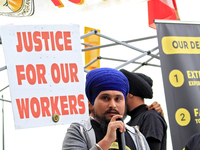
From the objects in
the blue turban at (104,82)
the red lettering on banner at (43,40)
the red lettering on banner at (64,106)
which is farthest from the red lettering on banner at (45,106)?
the blue turban at (104,82)

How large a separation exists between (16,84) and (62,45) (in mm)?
639

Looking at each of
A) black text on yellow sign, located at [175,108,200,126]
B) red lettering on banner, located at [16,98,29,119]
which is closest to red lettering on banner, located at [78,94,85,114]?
red lettering on banner, located at [16,98,29,119]

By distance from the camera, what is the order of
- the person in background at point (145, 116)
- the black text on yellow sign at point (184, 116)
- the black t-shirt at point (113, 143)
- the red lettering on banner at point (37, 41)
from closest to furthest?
the black t-shirt at point (113, 143), the person in background at point (145, 116), the black text on yellow sign at point (184, 116), the red lettering on banner at point (37, 41)

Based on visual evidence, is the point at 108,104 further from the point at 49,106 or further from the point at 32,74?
the point at 32,74

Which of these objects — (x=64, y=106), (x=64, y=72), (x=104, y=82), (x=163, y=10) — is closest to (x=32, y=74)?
(x=64, y=72)

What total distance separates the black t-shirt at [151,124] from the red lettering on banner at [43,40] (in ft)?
3.73

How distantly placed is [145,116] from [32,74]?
127 cm

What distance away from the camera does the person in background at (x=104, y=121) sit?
1421 millimetres

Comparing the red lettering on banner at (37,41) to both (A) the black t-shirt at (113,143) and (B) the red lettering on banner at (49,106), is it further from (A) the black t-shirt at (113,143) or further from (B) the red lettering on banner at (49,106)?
(A) the black t-shirt at (113,143)

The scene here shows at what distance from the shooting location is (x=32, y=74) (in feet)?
9.59

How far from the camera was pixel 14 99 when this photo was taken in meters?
2.81

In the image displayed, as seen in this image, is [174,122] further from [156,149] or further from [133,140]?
[133,140]

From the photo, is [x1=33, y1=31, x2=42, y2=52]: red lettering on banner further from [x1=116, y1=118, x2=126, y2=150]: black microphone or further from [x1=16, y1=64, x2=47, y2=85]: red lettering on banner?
[x1=116, y1=118, x2=126, y2=150]: black microphone

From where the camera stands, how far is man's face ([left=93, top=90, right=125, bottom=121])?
1560mm
